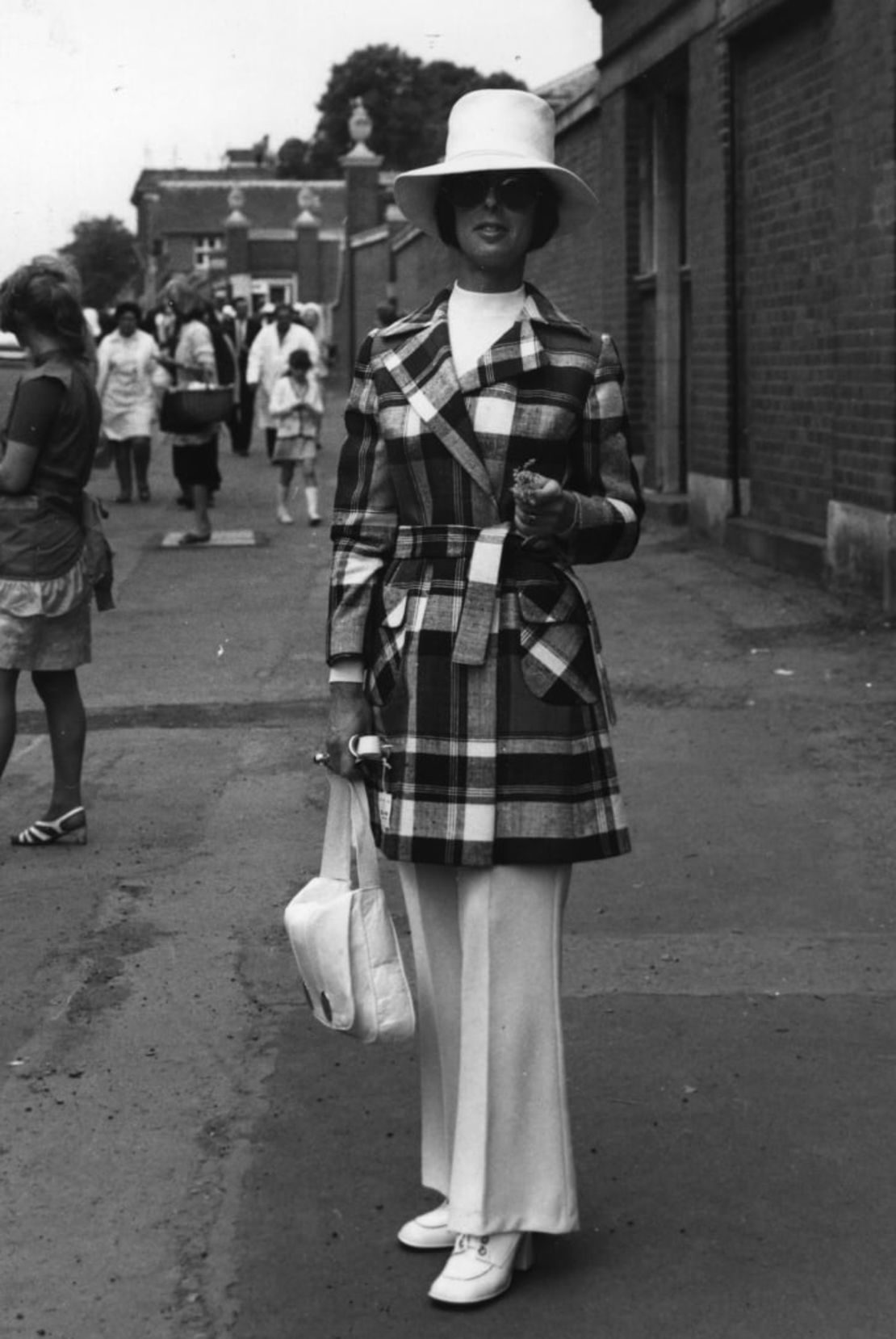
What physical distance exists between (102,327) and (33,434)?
2429cm

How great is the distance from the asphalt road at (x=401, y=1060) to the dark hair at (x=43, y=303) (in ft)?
5.51

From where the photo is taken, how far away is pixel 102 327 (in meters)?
30.6

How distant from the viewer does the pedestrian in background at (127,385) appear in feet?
64.0

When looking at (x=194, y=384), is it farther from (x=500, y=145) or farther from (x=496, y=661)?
(x=496, y=661)

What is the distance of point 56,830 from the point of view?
7.21 metres

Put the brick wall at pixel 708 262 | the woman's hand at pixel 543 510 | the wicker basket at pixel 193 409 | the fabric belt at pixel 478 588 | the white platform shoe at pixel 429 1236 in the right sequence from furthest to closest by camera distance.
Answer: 1. the wicker basket at pixel 193 409
2. the brick wall at pixel 708 262
3. the white platform shoe at pixel 429 1236
4. the fabric belt at pixel 478 588
5. the woman's hand at pixel 543 510

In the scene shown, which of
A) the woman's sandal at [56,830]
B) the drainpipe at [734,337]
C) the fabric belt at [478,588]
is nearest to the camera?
the fabric belt at [478,588]

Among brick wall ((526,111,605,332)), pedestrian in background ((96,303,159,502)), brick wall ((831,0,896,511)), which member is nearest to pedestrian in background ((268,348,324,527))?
pedestrian in background ((96,303,159,502))

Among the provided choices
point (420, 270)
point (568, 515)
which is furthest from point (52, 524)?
point (420, 270)

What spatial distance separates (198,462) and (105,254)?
11516 cm

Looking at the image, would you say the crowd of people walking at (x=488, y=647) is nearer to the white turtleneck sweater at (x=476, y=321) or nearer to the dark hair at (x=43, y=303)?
the white turtleneck sweater at (x=476, y=321)

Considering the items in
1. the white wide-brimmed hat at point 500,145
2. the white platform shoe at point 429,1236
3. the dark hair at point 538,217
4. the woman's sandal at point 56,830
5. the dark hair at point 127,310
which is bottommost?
the white platform shoe at point 429,1236

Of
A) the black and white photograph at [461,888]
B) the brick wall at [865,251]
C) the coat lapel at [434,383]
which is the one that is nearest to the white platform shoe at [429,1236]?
the black and white photograph at [461,888]

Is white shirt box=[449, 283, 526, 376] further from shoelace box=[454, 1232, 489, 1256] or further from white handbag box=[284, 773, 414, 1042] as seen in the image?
shoelace box=[454, 1232, 489, 1256]
